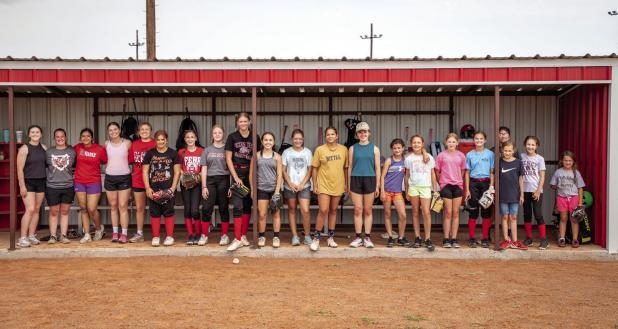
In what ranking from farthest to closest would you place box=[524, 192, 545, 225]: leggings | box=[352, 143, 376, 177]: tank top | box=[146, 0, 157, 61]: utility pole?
box=[146, 0, 157, 61]: utility pole, box=[524, 192, 545, 225]: leggings, box=[352, 143, 376, 177]: tank top

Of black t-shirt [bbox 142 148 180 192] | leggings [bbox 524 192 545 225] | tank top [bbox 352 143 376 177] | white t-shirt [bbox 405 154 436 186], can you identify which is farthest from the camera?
leggings [bbox 524 192 545 225]

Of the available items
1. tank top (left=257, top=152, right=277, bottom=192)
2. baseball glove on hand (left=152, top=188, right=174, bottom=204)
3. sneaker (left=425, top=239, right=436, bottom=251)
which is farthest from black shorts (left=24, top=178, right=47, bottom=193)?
sneaker (left=425, top=239, right=436, bottom=251)

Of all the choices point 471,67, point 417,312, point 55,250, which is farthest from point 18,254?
point 471,67

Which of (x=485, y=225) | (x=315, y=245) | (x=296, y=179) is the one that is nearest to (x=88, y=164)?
(x=296, y=179)

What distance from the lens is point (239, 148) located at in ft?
24.1

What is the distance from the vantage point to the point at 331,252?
7.34 metres

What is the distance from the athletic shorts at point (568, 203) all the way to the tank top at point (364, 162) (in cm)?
275

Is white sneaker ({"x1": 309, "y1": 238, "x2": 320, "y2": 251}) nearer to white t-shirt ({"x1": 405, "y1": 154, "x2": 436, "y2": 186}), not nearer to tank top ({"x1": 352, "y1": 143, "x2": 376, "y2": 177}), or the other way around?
tank top ({"x1": 352, "y1": 143, "x2": 376, "y2": 177})

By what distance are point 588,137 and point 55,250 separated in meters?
7.70

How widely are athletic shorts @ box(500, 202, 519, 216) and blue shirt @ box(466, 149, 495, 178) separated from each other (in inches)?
18.4

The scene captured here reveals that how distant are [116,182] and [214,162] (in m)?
1.47

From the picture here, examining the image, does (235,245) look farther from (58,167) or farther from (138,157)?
(58,167)

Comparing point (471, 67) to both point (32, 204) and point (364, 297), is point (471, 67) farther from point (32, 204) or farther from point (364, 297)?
point (32, 204)

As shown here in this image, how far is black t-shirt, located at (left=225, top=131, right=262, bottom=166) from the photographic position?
24.1ft
